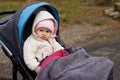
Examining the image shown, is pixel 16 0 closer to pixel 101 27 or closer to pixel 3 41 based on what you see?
pixel 101 27

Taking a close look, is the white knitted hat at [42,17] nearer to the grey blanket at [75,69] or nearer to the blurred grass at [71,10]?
the grey blanket at [75,69]

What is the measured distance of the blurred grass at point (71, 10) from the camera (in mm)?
10850

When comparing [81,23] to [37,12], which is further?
[81,23]

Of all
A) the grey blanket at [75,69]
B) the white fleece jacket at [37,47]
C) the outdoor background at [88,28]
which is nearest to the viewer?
the grey blanket at [75,69]

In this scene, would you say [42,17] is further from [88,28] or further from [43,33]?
[88,28]

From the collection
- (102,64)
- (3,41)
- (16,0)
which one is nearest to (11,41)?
(3,41)

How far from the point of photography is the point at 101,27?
10.1 meters

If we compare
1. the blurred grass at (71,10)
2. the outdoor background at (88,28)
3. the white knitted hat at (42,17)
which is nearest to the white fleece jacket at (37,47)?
the white knitted hat at (42,17)

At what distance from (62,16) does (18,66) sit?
6601mm

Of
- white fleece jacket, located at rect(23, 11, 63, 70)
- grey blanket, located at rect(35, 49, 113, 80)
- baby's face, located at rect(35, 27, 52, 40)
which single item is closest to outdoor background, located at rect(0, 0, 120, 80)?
white fleece jacket, located at rect(23, 11, 63, 70)

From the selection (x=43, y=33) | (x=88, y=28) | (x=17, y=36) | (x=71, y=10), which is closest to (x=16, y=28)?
(x=17, y=36)

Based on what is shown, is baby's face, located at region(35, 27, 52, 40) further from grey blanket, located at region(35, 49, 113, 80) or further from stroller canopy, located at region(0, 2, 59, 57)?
grey blanket, located at region(35, 49, 113, 80)

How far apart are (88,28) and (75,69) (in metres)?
5.95

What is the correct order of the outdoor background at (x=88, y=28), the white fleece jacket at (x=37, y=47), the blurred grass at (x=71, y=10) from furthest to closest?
the blurred grass at (x=71, y=10) < the outdoor background at (x=88, y=28) < the white fleece jacket at (x=37, y=47)
